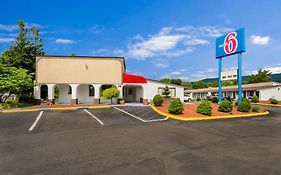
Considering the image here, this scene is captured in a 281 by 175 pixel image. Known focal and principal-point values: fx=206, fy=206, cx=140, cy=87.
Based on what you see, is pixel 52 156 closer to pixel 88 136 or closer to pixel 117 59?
pixel 88 136

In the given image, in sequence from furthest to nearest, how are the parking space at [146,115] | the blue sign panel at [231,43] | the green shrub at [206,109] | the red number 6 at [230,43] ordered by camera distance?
the red number 6 at [230,43] → the blue sign panel at [231,43] → the green shrub at [206,109] → the parking space at [146,115]

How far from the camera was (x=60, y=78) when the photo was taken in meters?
27.8

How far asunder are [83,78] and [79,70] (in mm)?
1243

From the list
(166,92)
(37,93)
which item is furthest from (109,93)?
(37,93)

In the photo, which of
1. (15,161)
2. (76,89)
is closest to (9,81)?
(76,89)

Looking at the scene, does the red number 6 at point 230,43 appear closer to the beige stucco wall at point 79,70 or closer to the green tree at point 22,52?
the beige stucco wall at point 79,70

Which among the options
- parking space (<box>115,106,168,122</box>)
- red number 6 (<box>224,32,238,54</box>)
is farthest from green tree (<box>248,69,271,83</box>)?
parking space (<box>115,106,168,122</box>)

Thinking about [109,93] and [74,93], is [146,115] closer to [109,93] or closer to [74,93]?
[109,93]

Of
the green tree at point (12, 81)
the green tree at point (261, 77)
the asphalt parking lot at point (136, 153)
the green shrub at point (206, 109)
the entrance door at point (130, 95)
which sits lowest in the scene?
the asphalt parking lot at point (136, 153)

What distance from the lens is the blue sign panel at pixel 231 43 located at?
22875 mm

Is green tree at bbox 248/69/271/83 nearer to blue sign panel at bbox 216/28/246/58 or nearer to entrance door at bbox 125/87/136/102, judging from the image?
blue sign panel at bbox 216/28/246/58

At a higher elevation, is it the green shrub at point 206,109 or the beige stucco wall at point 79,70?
the beige stucco wall at point 79,70

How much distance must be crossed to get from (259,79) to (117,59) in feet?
181

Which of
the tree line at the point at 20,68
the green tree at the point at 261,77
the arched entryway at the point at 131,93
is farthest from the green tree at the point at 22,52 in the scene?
the green tree at the point at 261,77
